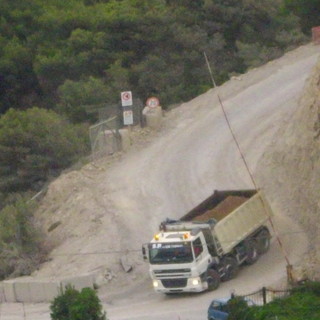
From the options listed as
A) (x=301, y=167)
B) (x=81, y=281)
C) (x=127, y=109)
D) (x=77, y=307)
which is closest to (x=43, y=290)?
(x=81, y=281)

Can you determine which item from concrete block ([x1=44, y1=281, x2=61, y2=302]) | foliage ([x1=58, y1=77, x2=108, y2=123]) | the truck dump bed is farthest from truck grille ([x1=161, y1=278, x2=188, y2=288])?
foliage ([x1=58, y1=77, x2=108, y2=123])

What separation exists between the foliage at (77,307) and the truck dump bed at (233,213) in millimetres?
7284

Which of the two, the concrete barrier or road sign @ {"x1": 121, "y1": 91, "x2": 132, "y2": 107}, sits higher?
road sign @ {"x1": 121, "y1": 91, "x2": 132, "y2": 107}

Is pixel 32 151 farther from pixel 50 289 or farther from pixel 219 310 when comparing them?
pixel 219 310

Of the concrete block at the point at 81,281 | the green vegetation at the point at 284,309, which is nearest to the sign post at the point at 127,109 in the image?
the concrete block at the point at 81,281

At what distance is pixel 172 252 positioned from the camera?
37062 millimetres

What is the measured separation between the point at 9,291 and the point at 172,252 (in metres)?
8.02

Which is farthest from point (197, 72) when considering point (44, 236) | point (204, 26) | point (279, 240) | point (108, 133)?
point (279, 240)

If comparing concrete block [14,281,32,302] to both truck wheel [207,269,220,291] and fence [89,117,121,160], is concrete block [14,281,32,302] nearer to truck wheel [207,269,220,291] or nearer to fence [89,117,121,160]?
truck wheel [207,269,220,291]

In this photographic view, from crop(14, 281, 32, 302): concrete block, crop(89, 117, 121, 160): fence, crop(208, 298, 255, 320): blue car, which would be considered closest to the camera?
crop(208, 298, 255, 320): blue car

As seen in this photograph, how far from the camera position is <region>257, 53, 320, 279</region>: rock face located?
132 ft

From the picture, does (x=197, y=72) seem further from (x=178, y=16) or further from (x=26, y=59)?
(x=26, y=59)

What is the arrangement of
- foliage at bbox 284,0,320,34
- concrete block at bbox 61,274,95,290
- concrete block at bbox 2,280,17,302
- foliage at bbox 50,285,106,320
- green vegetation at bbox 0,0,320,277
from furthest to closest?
foliage at bbox 284,0,320,34 → green vegetation at bbox 0,0,320,277 → concrete block at bbox 2,280,17,302 → concrete block at bbox 61,274,95,290 → foliage at bbox 50,285,106,320

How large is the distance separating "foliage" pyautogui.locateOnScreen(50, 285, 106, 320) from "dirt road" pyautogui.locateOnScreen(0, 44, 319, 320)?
4.60 meters
